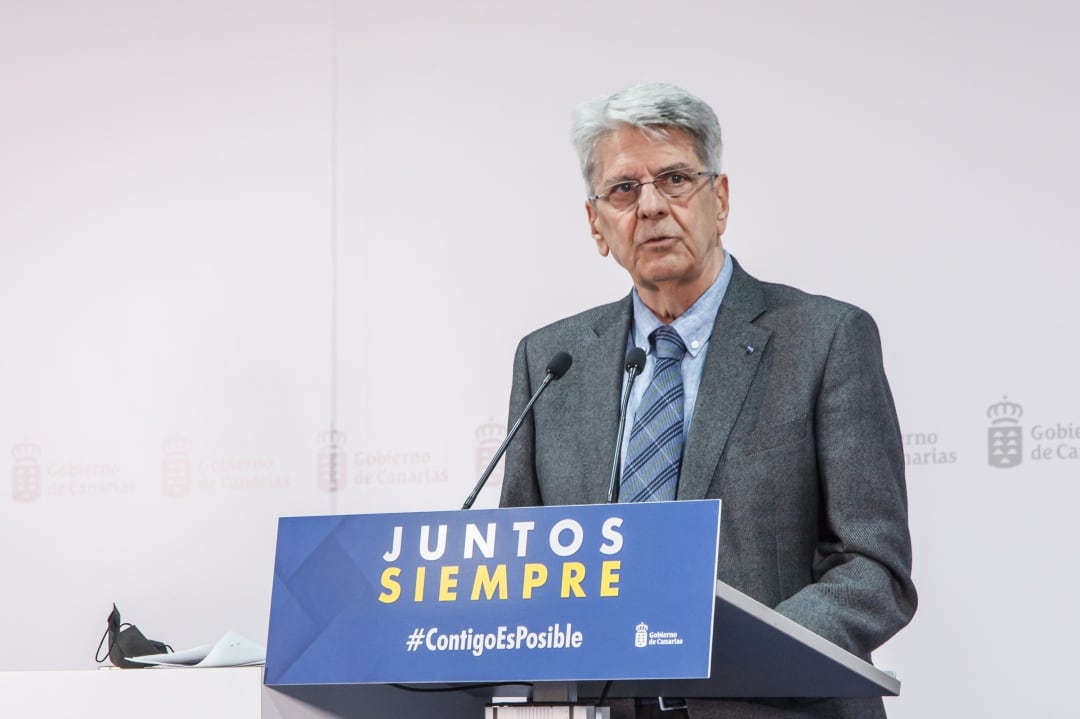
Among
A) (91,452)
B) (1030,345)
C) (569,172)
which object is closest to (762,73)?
(569,172)

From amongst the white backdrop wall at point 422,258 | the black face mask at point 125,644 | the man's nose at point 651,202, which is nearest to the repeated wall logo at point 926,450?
the white backdrop wall at point 422,258

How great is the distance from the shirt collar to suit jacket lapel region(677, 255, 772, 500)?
28 mm

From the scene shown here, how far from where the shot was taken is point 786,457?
6.84 ft

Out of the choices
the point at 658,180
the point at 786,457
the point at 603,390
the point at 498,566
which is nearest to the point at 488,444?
the point at 603,390

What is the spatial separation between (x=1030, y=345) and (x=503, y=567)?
204cm

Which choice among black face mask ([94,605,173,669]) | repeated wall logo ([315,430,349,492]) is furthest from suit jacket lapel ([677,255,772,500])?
repeated wall logo ([315,430,349,492])

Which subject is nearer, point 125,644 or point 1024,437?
point 125,644

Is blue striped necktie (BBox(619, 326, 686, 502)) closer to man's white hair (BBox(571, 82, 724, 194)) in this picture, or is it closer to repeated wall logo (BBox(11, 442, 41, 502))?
man's white hair (BBox(571, 82, 724, 194))

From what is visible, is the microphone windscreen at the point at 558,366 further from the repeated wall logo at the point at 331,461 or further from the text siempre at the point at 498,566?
the repeated wall logo at the point at 331,461

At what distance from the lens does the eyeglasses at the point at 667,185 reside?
2.25 meters

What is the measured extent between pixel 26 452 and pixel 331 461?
3.09ft

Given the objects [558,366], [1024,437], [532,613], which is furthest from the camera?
[1024,437]

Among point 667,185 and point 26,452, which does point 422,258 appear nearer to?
point 26,452

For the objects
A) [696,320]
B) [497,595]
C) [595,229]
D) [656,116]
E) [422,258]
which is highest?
[422,258]
